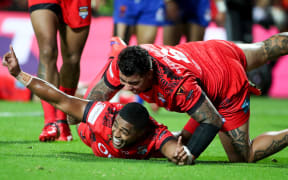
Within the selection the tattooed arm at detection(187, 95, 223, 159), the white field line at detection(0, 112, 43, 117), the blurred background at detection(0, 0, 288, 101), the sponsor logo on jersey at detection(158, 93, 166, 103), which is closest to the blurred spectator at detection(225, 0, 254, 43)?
the blurred background at detection(0, 0, 288, 101)

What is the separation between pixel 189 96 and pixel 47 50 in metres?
1.84

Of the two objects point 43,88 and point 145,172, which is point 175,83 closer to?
point 145,172

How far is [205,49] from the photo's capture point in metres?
4.72

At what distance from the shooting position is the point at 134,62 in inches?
150

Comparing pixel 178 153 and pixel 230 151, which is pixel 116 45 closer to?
A: pixel 230 151

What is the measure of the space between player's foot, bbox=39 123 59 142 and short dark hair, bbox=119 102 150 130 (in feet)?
4.48

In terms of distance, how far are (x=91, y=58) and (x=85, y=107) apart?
7.76m

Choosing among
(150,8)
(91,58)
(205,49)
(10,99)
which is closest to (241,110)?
(205,49)

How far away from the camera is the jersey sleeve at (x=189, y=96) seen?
12.8ft

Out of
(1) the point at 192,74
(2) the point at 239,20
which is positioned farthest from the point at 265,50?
(2) the point at 239,20

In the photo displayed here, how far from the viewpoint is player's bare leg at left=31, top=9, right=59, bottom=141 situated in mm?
5109

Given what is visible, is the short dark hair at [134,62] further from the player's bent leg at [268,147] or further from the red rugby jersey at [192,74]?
the player's bent leg at [268,147]

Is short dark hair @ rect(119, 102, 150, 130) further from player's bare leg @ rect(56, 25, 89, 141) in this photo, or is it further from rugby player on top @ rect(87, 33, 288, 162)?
player's bare leg @ rect(56, 25, 89, 141)

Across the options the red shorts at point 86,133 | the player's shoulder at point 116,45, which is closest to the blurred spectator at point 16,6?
the player's shoulder at point 116,45
